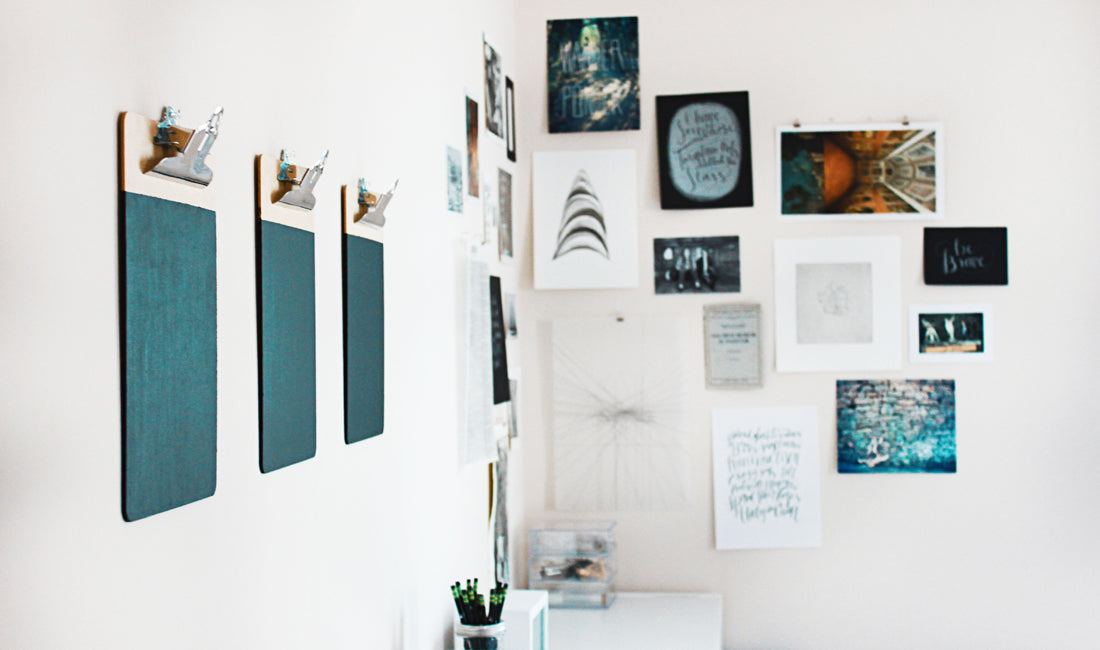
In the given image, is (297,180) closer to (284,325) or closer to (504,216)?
(284,325)

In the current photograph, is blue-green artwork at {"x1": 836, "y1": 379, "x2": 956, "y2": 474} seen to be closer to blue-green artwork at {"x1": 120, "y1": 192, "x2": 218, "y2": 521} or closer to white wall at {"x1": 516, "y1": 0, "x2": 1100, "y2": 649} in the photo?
white wall at {"x1": 516, "y1": 0, "x2": 1100, "y2": 649}

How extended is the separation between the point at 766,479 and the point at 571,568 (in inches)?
21.6

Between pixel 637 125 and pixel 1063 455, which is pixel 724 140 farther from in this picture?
pixel 1063 455

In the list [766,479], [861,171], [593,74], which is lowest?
[766,479]

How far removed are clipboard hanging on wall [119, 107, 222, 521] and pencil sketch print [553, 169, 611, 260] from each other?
170 cm

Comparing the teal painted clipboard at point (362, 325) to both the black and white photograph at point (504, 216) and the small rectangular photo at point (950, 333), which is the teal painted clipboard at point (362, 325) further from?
the small rectangular photo at point (950, 333)

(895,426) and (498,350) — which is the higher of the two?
(498,350)

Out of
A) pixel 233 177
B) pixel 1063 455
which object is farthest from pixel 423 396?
pixel 1063 455

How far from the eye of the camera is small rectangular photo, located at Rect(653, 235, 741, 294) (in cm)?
249

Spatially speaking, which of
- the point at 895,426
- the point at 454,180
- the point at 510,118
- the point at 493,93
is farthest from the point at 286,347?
the point at 895,426

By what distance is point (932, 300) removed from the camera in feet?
8.04

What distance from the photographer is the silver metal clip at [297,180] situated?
3.35ft

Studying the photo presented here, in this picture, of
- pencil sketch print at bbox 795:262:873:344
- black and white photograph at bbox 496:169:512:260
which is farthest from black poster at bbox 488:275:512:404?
pencil sketch print at bbox 795:262:873:344

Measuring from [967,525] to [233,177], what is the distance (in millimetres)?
2109
